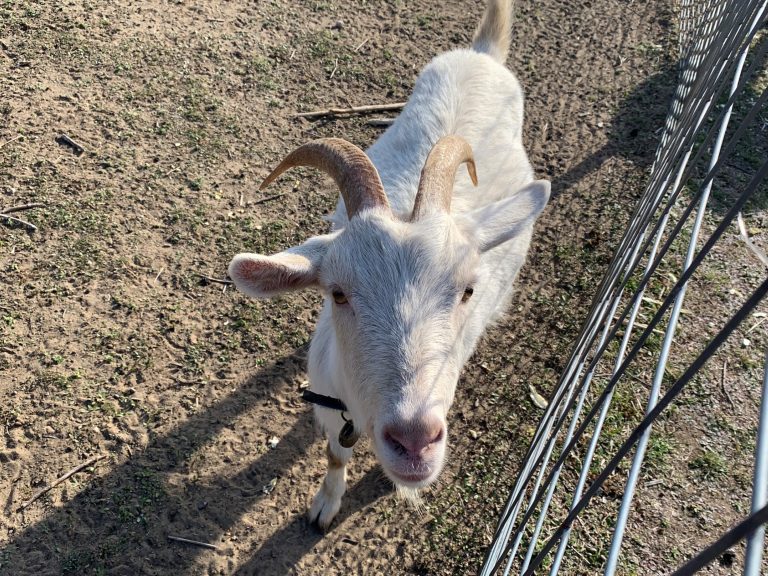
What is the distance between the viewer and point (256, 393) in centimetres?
393

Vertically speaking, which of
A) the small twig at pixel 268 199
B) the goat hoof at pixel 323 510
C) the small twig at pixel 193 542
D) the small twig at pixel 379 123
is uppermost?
the small twig at pixel 379 123


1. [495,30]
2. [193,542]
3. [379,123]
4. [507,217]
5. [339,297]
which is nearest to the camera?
[339,297]

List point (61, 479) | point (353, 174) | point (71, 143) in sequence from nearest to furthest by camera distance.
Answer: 1. point (353, 174)
2. point (61, 479)
3. point (71, 143)

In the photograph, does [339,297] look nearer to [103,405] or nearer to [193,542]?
[193,542]

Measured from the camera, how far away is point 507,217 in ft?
9.32

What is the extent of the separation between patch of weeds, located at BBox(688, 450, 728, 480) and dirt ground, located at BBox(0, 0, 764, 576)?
A: 0.74 metres

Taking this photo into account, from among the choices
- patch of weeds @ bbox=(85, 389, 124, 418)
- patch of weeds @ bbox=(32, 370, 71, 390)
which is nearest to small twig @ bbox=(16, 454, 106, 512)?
patch of weeds @ bbox=(85, 389, 124, 418)

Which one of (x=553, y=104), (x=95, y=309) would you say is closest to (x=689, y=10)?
(x=553, y=104)

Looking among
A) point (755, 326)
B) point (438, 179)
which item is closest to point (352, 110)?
point (438, 179)

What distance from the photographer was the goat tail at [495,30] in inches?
185

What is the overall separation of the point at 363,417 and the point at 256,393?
5.56 ft

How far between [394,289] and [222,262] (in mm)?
2641

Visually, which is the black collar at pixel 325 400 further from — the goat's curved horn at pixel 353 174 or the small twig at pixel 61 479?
the small twig at pixel 61 479

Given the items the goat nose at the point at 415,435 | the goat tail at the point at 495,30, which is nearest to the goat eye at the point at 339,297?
the goat nose at the point at 415,435
